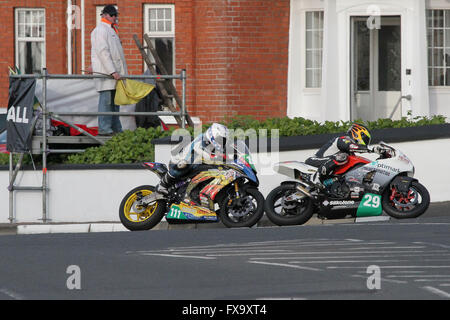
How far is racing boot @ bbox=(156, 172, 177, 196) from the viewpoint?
14.5m

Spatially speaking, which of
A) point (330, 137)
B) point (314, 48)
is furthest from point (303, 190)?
point (314, 48)

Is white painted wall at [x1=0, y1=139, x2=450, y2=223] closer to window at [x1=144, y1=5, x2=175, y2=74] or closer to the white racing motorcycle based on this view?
the white racing motorcycle

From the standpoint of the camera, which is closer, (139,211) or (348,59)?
(139,211)

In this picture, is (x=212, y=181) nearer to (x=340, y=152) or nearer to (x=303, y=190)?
(x=303, y=190)

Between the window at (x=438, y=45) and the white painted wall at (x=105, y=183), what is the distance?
6025 mm

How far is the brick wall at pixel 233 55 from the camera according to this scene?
76.0 feet

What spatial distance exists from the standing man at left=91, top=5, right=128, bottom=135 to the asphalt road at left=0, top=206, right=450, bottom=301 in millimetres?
4241

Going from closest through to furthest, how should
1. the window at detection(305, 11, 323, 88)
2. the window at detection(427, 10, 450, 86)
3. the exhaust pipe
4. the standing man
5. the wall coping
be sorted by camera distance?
the exhaust pipe, the wall coping, the standing man, the window at detection(427, 10, 450, 86), the window at detection(305, 11, 323, 88)

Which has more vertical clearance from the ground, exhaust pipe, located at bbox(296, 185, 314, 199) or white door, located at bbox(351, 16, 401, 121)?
white door, located at bbox(351, 16, 401, 121)

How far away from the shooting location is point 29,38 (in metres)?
25.2

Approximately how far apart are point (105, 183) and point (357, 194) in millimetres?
4361

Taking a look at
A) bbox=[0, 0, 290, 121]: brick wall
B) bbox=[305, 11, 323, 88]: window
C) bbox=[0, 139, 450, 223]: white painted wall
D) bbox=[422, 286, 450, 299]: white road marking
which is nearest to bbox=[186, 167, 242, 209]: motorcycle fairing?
bbox=[0, 139, 450, 223]: white painted wall

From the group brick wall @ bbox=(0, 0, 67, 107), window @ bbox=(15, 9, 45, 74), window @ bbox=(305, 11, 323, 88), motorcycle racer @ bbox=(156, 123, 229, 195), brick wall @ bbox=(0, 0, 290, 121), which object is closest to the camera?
motorcycle racer @ bbox=(156, 123, 229, 195)
